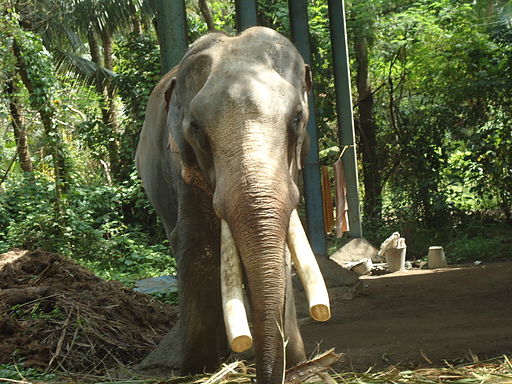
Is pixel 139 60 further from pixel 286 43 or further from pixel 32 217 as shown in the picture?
pixel 286 43

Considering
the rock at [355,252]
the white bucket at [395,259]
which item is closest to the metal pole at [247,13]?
the white bucket at [395,259]

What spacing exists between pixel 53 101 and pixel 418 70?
7.13 metres

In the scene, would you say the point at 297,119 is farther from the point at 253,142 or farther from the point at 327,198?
the point at 327,198

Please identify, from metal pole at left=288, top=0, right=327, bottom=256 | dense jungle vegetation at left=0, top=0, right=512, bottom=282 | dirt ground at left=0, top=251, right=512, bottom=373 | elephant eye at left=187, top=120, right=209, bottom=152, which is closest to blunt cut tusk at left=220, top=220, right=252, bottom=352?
elephant eye at left=187, top=120, right=209, bottom=152

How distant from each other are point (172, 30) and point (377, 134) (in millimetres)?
10238

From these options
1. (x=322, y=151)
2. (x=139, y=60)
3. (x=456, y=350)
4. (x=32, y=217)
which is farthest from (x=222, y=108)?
(x=139, y=60)

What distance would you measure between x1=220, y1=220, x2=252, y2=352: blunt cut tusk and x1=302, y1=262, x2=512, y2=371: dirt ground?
1324mm

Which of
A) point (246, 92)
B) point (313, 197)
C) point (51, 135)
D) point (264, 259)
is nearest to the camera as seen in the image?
point (264, 259)

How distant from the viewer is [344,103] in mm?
12781

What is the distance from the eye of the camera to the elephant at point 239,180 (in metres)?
3.44

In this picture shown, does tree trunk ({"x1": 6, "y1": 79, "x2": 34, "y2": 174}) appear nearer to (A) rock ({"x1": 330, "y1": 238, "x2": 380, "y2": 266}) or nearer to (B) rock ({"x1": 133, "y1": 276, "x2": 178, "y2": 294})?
(B) rock ({"x1": 133, "y1": 276, "x2": 178, "y2": 294})

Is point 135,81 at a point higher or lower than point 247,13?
higher

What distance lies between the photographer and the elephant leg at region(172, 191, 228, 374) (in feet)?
16.0

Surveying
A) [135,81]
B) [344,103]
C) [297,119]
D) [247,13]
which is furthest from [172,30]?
[135,81]
